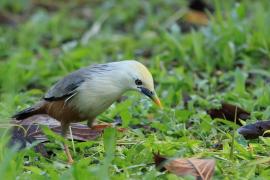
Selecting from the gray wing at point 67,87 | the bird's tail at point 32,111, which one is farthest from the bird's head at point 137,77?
the bird's tail at point 32,111

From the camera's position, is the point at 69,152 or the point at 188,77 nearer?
the point at 69,152

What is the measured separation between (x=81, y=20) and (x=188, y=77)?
135 inches

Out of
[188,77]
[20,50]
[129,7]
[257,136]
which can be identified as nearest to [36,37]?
[20,50]

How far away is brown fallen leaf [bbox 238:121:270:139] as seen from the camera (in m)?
4.73

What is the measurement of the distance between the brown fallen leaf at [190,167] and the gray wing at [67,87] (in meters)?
0.99

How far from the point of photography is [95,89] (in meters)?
4.67

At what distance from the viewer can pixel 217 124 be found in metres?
5.24

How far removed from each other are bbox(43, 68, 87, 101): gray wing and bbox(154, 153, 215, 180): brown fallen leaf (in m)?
0.99

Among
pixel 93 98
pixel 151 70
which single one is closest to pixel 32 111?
pixel 93 98

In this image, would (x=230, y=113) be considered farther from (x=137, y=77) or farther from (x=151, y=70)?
(x=151, y=70)

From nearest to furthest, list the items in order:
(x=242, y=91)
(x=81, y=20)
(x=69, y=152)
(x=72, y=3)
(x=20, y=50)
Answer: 1. (x=69, y=152)
2. (x=242, y=91)
3. (x=20, y=50)
4. (x=81, y=20)
5. (x=72, y=3)

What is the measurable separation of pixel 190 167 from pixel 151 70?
2915 mm

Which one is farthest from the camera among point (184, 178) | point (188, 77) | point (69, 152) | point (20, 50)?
point (20, 50)

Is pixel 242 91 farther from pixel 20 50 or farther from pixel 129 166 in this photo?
pixel 20 50
